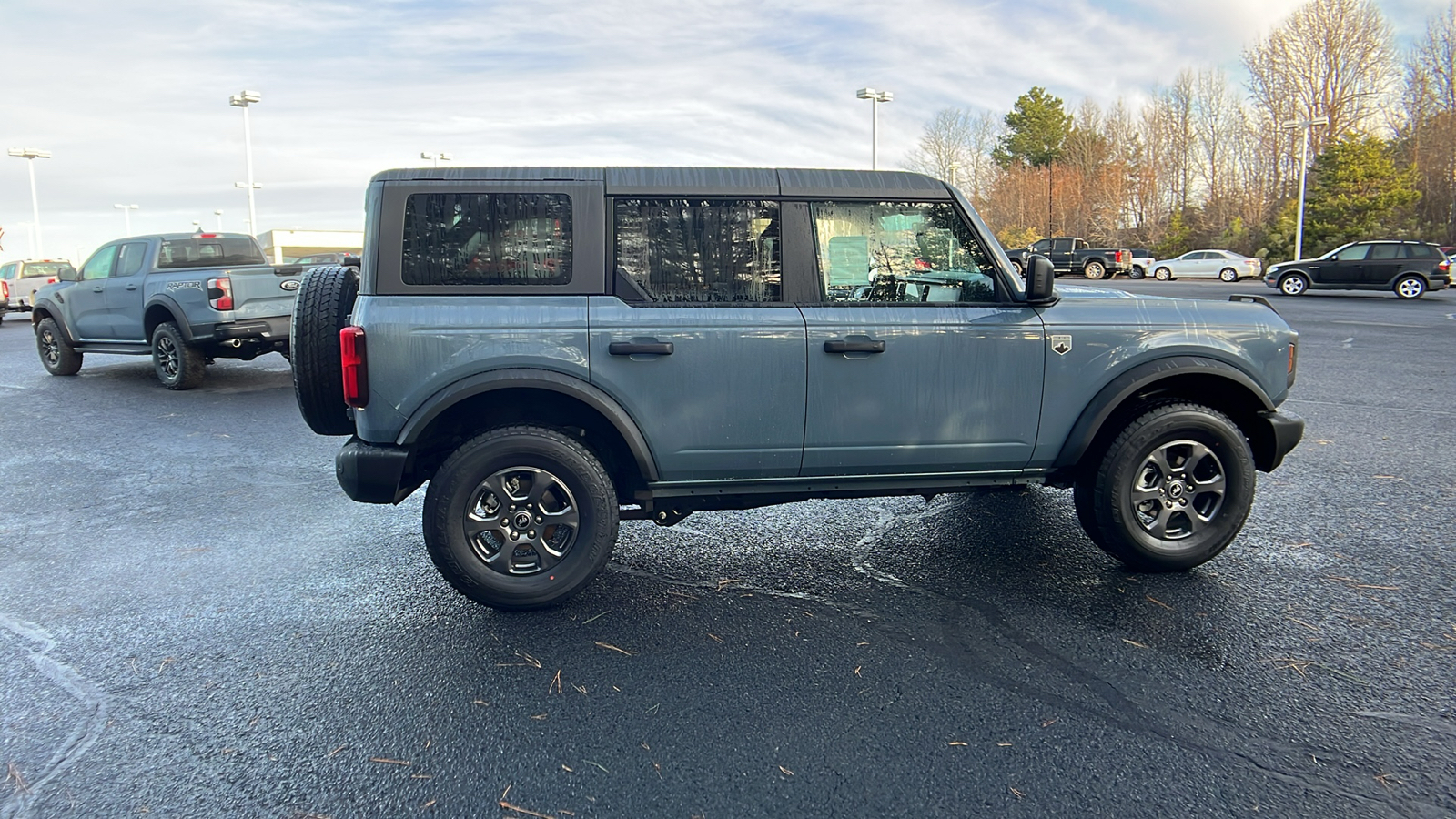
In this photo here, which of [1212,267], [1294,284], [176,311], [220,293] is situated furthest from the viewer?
[1212,267]

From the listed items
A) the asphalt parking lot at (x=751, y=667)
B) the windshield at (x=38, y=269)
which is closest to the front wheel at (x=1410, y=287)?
the asphalt parking lot at (x=751, y=667)

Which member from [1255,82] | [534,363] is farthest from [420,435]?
[1255,82]

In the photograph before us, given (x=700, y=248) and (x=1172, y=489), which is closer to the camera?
(x=700, y=248)

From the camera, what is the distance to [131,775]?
9.14 feet

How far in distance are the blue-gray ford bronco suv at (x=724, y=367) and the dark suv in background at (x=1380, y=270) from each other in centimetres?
2605

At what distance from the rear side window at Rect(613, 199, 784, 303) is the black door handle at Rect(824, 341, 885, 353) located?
Result: 34cm

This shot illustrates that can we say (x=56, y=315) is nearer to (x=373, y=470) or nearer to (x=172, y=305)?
(x=172, y=305)

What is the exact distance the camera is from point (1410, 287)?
81.5ft

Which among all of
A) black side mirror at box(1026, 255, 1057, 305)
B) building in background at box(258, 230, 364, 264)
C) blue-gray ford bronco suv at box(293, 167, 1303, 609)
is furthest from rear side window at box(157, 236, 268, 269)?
building in background at box(258, 230, 364, 264)

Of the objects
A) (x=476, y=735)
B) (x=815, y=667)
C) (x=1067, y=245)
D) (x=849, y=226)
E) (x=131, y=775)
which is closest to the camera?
(x=131, y=775)

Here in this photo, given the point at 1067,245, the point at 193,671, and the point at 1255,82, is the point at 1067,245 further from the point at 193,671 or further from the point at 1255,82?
the point at 193,671

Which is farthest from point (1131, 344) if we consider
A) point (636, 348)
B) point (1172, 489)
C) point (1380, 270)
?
point (1380, 270)

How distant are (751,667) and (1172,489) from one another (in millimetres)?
2306

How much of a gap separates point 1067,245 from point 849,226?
35665 millimetres
